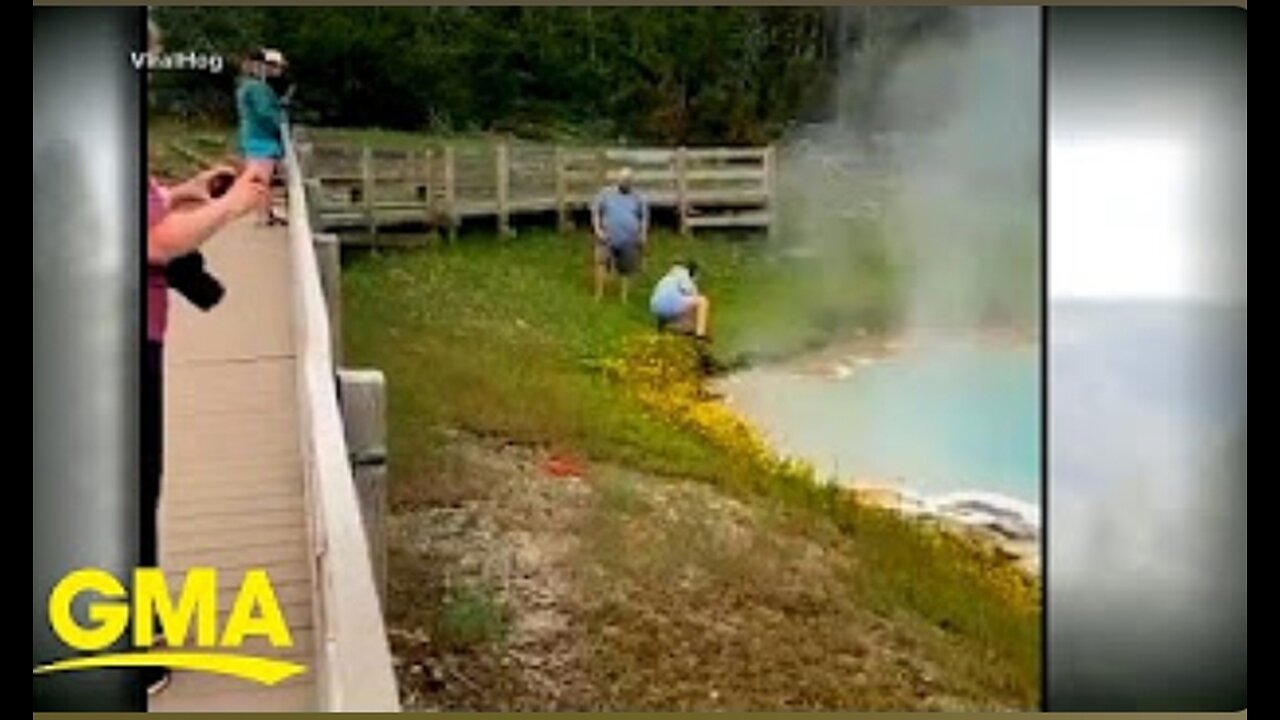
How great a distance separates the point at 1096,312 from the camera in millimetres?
3238

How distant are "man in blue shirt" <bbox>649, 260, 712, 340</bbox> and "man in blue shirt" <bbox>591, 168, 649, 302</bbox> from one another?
6 centimetres

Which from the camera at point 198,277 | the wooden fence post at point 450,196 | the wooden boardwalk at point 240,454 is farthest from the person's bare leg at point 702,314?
the camera at point 198,277

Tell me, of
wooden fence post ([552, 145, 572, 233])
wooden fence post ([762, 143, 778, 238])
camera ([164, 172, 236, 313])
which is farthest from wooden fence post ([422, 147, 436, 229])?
wooden fence post ([762, 143, 778, 238])

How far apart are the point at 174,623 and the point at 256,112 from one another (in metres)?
0.84

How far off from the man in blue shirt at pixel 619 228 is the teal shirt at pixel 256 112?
541mm

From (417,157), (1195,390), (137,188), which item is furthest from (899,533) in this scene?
(137,188)

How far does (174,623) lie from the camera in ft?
10.2

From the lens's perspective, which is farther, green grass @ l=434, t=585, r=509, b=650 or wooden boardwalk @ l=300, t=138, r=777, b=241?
wooden boardwalk @ l=300, t=138, r=777, b=241

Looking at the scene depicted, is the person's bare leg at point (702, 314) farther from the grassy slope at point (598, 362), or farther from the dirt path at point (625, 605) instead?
the dirt path at point (625, 605)

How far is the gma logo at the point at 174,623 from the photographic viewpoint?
3.10m

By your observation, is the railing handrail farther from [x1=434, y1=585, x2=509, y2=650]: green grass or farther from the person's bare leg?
the person's bare leg

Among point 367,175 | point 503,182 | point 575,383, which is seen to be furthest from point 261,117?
point 575,383

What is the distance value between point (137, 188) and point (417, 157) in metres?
0.47

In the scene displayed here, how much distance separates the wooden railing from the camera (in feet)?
10.8
